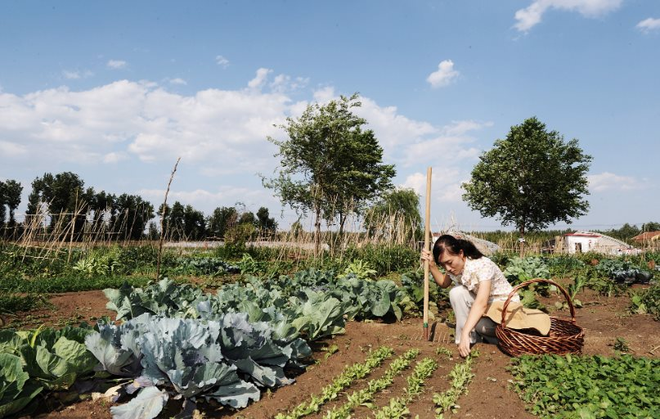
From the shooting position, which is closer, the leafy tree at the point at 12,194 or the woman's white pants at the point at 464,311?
the woman's white pants at the point at 464,311

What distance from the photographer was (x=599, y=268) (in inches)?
355

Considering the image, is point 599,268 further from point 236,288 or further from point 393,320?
point 236,288

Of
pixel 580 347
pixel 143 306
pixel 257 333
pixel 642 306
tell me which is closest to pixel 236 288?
pixel 143 306

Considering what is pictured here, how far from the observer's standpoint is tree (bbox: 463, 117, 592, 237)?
23594 mm

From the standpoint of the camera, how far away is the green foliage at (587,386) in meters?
2.42

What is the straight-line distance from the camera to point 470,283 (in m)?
3.81

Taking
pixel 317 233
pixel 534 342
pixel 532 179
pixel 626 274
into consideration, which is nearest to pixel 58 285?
pixel 317 233

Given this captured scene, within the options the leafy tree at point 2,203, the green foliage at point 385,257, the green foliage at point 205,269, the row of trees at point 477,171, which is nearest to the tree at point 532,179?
the row of trees at point 477,171

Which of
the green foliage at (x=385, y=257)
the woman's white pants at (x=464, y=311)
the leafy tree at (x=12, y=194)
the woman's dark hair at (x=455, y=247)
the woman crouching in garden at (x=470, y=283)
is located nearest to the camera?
the woman crouching in garden at (x=470, y=283)

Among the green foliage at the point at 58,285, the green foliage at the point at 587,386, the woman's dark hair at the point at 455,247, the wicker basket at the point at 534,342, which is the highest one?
the woman's dark hair at the point at 455,247

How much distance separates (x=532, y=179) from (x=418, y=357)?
73.8 feet

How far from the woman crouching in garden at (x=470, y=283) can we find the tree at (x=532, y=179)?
2153 centimetres

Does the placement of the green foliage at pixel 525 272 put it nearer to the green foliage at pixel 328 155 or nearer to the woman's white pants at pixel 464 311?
the woman's white pants at pixel 464 311

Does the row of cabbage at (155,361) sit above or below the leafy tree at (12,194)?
below
